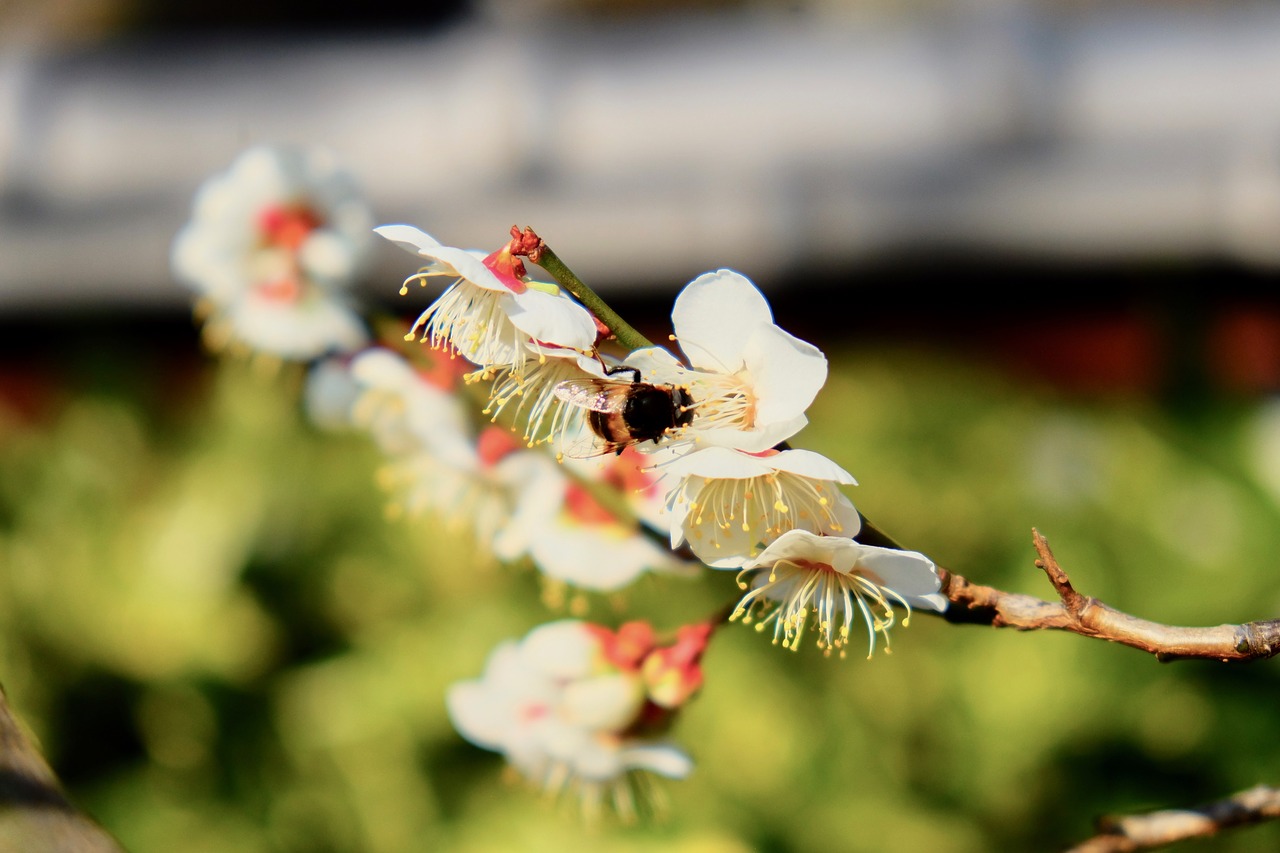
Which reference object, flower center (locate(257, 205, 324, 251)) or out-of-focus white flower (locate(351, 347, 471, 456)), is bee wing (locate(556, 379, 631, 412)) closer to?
out-of-focus white flower (locate(351, 347, 471, 456))

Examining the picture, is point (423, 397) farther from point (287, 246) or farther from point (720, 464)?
point (720, 464)

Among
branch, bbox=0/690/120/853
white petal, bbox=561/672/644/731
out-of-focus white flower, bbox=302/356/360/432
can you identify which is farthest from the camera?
out-of-focus white flower, bbox=302/356/360/432

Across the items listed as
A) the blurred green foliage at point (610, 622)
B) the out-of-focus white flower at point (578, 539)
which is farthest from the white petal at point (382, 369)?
the blurred green foliage at point (610, 622)

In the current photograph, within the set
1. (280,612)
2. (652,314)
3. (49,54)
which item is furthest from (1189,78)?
(49,54)

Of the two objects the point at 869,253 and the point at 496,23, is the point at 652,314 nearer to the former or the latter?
the point at 869,253

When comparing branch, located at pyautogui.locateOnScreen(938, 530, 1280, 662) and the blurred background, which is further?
the blurred background

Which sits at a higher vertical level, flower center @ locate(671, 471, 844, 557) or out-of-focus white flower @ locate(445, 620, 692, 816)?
flower center @ locate(671, 471, 844, 557)

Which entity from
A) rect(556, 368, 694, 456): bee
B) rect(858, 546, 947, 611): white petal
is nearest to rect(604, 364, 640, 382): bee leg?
rect(556, 368, 694, 456): bee
